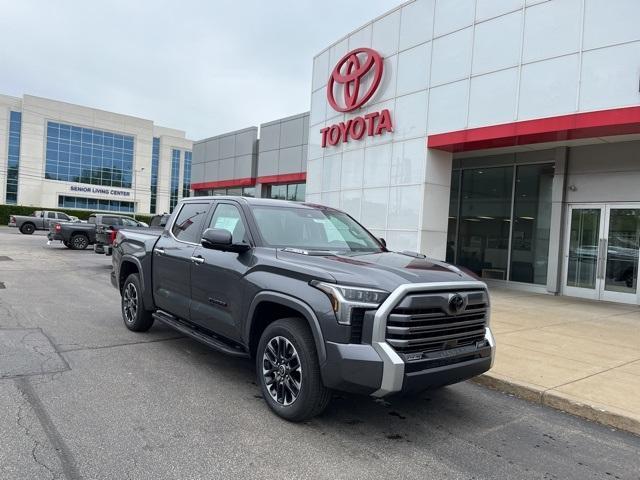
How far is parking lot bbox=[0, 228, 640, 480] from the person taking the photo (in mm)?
3314

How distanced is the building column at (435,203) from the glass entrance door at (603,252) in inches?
128

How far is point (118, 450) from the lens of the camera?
3426mm

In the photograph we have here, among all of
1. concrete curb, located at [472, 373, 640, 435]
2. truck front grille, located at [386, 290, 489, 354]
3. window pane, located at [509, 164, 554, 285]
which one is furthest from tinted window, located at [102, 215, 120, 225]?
truck front grille, located at [386, 290, 489, 354]

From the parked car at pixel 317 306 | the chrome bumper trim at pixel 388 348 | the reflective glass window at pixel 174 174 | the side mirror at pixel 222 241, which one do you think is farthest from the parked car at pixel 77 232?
the reflective glass window at pixel 174 174

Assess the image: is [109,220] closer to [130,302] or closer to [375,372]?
[130,302]

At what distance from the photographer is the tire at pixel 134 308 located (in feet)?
21.7

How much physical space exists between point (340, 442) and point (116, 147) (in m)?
75.9

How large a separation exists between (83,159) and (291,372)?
241ft

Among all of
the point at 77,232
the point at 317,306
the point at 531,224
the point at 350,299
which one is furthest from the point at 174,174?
the point at 350,299

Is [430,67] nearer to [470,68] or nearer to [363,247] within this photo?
[470,68]

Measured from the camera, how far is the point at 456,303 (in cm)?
392

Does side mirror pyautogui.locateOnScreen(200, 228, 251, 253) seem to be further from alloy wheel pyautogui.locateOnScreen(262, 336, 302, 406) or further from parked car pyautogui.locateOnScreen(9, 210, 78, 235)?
parked car pyautogui.locateOnScreen(9, 210, 78, 235)

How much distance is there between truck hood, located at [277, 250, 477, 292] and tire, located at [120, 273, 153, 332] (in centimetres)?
301

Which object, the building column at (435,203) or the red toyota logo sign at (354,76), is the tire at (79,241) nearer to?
the red toyota logo sign at (354,76)
